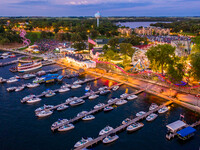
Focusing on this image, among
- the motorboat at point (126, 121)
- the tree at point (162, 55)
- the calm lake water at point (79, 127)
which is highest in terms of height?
the tree at point (162, 55)

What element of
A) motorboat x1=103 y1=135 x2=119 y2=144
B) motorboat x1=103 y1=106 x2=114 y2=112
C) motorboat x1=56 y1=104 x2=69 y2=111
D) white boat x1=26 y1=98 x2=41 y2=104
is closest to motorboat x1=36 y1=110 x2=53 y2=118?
motorboat x1=56 y1=104 x2=69 y2=111

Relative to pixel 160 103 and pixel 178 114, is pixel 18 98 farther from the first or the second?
pixel 178 114

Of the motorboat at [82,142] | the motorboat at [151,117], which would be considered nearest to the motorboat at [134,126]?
the motorboat at [151,117]

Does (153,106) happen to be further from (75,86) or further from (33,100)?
(33,100)

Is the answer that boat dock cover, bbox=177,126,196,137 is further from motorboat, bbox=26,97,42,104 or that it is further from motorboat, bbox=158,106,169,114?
motorboat, bbox=26,97,42,104

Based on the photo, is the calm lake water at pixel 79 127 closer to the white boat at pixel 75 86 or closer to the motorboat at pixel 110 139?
the motorboat at pixel 110 139

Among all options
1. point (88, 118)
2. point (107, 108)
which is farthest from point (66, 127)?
point (107, 108)
